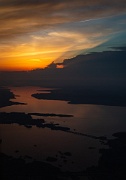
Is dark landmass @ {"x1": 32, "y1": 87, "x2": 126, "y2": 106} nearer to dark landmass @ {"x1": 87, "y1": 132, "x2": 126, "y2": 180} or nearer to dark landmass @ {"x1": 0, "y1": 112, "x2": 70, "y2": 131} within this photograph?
dark landmass @ {"x1": 0, "y1": 112, "x2": 70, "y2": 131}

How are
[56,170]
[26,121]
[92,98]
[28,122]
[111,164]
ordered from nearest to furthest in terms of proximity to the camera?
[56,170]
[111,164]
[28,122]
[26,121]
[92,98]

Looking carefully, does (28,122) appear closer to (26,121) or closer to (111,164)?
(26,121)

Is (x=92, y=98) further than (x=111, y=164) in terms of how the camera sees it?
Yes

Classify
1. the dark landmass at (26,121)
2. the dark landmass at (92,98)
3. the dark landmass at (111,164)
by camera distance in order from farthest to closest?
the dark landmass at (92,98)
the dark landmass at (26,121)
the dark landmass at (111,164)

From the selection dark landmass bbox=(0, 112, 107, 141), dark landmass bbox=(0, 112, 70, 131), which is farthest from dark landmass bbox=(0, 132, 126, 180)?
dark landmass bbox=(0, 112, 70, 131)

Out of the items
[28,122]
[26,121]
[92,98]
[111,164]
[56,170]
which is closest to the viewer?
[56,170]

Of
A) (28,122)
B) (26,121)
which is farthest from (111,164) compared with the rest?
Result: (26,121)

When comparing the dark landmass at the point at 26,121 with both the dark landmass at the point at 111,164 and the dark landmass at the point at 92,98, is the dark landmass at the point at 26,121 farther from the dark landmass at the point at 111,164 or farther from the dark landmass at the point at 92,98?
the dark landmass at the point at 92,98

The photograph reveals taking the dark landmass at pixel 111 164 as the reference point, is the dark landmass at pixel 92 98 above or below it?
below

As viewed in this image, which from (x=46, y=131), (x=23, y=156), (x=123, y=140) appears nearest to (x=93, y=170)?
(x=23, y=156)

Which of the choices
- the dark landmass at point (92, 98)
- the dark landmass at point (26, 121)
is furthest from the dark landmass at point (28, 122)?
the dark landmass at point (92, 98)
